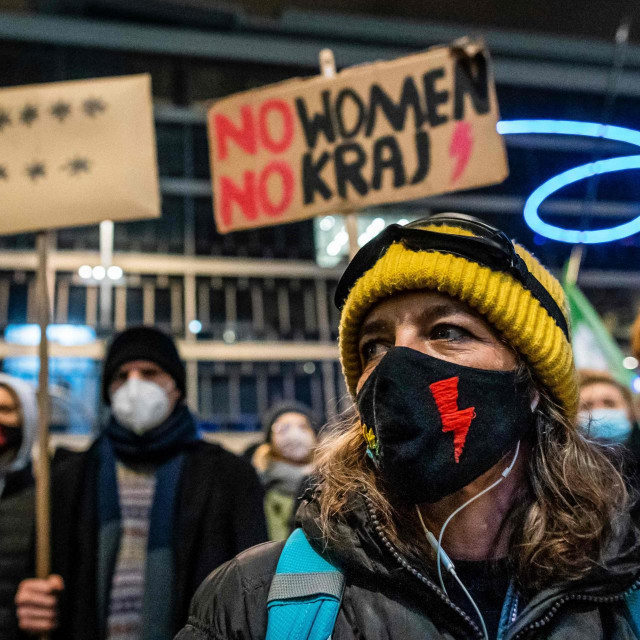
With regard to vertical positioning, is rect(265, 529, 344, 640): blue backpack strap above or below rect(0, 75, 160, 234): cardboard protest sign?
below

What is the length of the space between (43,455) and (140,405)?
18.3 inches

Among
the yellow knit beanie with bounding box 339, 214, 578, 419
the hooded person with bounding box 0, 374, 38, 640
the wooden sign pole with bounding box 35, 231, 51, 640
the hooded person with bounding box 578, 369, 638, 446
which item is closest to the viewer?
the yellow knit beanie with bounding box 339, 214, 578, 419

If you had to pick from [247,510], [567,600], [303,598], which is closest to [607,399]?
[247,510]

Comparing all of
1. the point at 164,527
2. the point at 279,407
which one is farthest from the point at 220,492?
the point at 279,407

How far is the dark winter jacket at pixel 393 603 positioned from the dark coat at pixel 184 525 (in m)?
1.16

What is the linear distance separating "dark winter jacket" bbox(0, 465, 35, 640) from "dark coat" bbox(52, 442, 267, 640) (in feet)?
0.38

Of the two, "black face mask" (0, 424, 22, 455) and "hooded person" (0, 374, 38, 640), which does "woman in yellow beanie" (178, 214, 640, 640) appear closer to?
"hooded person" (0, 374, 38, 640)

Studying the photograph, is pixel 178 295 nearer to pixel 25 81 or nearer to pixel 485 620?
pixel 25 81

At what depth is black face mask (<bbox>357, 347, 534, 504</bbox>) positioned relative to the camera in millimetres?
1304

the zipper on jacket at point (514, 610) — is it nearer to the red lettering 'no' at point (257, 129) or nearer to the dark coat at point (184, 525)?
the dark coat at point (184, 525)

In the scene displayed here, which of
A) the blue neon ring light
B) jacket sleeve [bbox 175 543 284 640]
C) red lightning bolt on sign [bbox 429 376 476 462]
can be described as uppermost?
the blue neon ring light

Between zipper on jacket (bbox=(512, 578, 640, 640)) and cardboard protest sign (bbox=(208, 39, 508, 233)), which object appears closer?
zipper on jacket (bbox=(512, 578, 640, 640))

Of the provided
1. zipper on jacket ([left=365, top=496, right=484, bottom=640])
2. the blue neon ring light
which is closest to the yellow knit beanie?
zipper on jacket ([left=365, top=496, right=484, bottom=640])

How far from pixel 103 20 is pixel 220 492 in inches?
592
